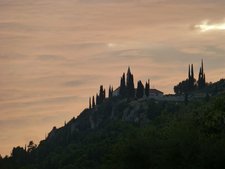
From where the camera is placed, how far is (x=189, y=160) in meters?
74.4

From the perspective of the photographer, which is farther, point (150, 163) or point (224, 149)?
point (150, 163)

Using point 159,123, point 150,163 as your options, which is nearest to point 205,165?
point 150,163

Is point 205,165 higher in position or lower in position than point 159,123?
lower

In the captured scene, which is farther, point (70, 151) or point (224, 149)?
point (70, 151)

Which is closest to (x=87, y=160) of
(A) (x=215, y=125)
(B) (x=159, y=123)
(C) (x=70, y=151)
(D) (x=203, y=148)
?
(B) (x=159, y=123)

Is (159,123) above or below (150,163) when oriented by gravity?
above

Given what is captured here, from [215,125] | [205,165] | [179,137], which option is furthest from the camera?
[215,125]

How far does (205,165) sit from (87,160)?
301 ft

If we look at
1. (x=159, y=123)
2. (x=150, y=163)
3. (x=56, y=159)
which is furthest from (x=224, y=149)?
(x=56, y=159)

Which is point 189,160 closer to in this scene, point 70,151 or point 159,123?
point 159,123

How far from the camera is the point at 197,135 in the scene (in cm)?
Result: 7875

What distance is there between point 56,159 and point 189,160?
113 metres

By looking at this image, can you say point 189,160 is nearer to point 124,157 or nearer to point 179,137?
point 179,137

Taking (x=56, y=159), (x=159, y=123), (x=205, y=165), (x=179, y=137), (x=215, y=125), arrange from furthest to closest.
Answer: (x=56, y=159) < (x=159, y=123) < (x=215, y=125) < (x=179, y=137) < (x=205, y=165)
